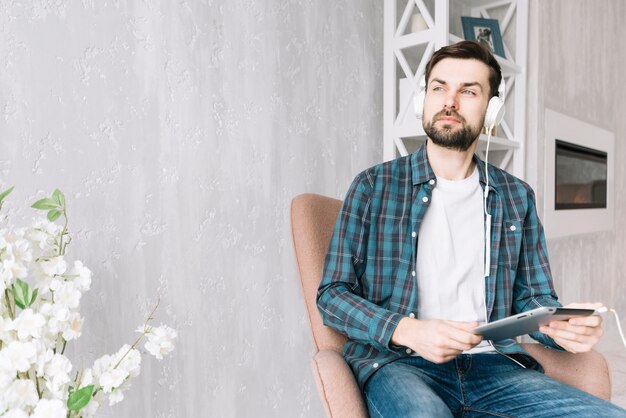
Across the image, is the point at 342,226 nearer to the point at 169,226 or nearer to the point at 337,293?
the point at 337,293

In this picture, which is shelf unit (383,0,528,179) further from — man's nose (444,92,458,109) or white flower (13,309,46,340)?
white flower (13,309,46,340)

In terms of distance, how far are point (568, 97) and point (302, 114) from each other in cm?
203

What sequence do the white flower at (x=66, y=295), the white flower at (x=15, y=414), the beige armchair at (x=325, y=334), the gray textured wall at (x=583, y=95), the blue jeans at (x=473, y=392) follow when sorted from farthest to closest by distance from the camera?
the gray textured wall at (x=583, y=95) < the beige armchair at (x=325, y=334) < the blue jeans at (x=473, y=392) < the white flower at (x=66, y=295) < the white flower at (x=15, y=414)

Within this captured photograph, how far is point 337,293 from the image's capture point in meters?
1.13

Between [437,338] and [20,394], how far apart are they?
0.69 meters

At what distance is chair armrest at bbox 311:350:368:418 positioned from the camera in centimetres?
95

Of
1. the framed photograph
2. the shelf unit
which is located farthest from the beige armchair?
the framed photograph

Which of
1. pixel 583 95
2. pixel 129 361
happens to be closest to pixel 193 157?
pixel 129 361

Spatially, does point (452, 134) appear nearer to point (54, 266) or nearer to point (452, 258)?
point (452, 258)

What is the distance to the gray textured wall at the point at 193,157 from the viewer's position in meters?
1.22

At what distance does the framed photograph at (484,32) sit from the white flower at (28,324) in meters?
2.09

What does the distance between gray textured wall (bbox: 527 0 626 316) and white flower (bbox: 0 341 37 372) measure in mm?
2439

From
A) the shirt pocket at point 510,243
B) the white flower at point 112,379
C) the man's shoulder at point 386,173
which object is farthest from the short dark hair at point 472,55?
the white flower at point 112,379

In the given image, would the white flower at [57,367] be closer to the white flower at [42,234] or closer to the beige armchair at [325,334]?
the white flower at [42,234]
